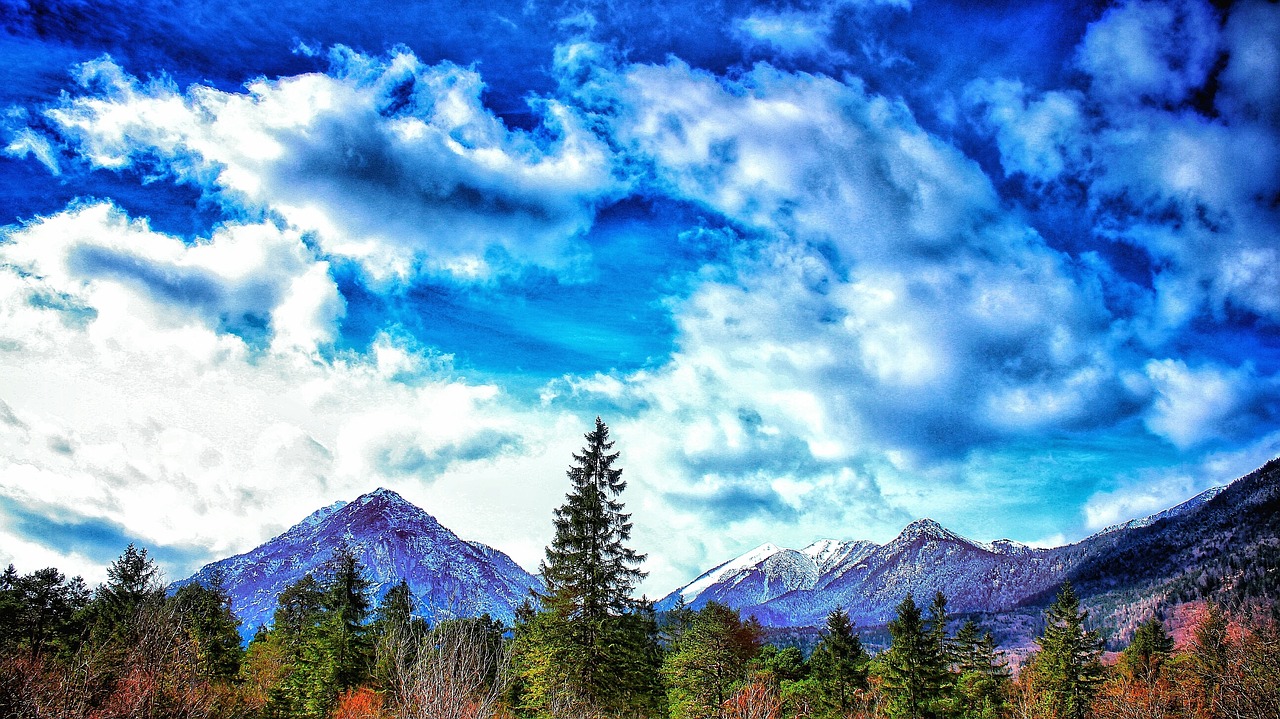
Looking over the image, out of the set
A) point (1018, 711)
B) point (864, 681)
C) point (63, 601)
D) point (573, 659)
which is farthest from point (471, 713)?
point (63, 601)

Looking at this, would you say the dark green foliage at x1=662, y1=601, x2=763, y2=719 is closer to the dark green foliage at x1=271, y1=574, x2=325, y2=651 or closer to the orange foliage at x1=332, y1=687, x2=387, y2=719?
the orange foliage at x1=332, y1=687, x2=387, y2=719

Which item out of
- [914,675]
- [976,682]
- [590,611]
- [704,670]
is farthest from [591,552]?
[976,682]

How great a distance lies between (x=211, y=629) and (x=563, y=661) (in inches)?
1529

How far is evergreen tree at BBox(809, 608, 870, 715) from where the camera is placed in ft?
186

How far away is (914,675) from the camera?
5003cm

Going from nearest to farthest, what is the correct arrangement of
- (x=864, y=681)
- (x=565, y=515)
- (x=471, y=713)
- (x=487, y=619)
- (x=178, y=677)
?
(x=471, y=713), (x=178, y=677), (x=565, y=515), (x=864, y=681), (x=487, y=619)

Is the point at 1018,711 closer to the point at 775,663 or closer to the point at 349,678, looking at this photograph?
the point at 775,663

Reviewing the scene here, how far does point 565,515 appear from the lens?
4178 centimetres

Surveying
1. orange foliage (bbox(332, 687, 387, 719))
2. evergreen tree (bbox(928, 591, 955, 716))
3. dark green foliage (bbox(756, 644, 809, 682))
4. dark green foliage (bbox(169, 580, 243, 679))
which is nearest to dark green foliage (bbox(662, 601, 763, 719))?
evergreen tree (bbox(928, 591, 955, 716))

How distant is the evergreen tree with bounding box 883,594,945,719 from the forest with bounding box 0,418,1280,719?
129 millimetres

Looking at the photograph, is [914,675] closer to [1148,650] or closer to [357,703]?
[1148,650]

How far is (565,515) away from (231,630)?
4013 centimetres

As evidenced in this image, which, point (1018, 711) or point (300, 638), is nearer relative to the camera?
point (1018, 711)

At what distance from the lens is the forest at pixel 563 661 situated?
27.0 metres
